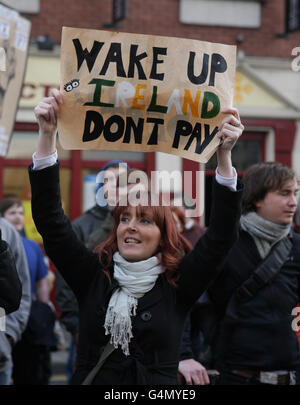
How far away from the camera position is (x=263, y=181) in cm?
381

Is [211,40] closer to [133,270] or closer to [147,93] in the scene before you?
[147,93]

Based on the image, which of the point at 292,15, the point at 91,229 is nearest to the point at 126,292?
the point at 91,229

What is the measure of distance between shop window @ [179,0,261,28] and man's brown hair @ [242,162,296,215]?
7361 mm

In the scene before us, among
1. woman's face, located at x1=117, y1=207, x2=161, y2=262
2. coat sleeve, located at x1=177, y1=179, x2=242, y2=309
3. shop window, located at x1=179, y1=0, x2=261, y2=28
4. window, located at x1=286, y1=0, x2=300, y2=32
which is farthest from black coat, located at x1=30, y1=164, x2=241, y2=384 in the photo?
window, located at x1=286, y1=0, x2=300, y2=32

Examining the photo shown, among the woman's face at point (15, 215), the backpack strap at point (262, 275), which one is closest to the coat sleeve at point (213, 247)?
the backpack strap at point (262, 275)

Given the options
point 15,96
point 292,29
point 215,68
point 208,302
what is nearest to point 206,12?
point 292,29

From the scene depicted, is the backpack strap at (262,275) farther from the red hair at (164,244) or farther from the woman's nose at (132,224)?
the woman's nose at (132,224)

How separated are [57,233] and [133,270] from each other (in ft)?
1.15

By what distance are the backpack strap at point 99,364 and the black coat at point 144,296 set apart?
0.02m

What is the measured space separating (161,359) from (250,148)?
27.7 ft

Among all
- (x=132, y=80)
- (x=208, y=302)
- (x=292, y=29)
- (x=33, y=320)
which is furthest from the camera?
(x=292, y=29)

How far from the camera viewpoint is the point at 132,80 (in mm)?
2859
